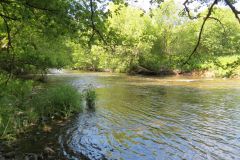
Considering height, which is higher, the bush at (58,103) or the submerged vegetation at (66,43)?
the submerged vegetation at (66,43)

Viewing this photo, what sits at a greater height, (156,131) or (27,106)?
(27,106)

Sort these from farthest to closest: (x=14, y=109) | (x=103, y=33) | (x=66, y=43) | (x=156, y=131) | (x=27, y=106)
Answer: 1. (x=66, y=43)
2. (x=27, y=106)
3. (x=156, y=131)
4. (x=14, y=109)
5. (x=103, y=33)

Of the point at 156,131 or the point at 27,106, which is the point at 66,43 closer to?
the point at 27,106

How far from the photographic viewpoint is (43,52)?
28547 mm

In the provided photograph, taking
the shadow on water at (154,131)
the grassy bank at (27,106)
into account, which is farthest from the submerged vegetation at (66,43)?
the shadow on water at (154,131)

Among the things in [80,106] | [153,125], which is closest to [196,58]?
[153,125]

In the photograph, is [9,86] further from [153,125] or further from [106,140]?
[153,125]

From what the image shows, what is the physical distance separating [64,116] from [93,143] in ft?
14.4

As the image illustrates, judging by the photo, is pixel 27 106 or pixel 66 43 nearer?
pixel 27 106

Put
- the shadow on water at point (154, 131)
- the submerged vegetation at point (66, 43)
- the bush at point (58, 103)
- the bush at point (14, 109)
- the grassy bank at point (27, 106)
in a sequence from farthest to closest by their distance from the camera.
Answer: the bush at point (58, 103)
the grassy bank at point (27, 106)
the bush at point (14, 109)
the shadow on water at point (154, 131)
the submerged vegetation at point (66, 43)

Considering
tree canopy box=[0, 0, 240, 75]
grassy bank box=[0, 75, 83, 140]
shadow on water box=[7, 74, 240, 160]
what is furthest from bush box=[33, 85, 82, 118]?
tree canopy box=[0, 0, 240, 75]

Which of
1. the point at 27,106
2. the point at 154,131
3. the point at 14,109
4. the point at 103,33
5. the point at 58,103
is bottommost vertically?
the point at 154,131

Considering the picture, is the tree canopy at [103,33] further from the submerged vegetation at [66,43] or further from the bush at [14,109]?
the bush at [14,109]

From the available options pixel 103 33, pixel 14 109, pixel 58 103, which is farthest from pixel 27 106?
pixel 103 33
